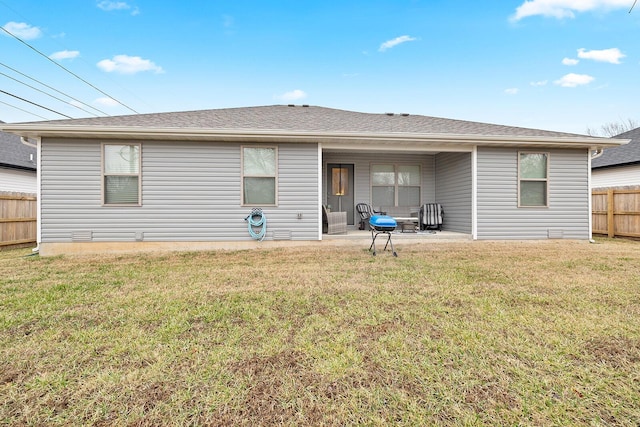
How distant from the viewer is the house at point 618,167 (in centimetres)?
1108

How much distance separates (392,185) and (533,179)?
3.56 meters

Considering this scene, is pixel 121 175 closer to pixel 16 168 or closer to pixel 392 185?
pixel 392 185

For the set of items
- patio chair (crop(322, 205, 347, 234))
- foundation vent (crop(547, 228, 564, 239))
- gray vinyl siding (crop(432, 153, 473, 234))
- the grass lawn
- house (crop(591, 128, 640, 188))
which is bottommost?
the grass lawn

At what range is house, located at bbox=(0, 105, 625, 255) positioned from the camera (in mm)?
6594

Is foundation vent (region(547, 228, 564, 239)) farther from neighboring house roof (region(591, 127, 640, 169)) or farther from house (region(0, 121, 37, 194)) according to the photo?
house (region(0, 121, 37, 194))

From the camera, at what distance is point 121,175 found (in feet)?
22.2

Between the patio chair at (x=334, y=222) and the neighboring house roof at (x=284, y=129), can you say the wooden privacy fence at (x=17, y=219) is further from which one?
the patio chair at (x=334, y=222)

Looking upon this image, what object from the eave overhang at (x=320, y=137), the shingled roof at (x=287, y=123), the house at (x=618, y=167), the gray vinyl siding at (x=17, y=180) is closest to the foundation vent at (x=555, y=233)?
the eave overhang at (x=320, y=137)

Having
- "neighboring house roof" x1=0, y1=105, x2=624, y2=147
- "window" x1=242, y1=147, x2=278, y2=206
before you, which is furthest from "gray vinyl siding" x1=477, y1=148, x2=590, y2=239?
"window" x1=242, y1=147, x2=278, y2=206

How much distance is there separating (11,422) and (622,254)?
867cm

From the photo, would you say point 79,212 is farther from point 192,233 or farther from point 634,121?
point 634,121

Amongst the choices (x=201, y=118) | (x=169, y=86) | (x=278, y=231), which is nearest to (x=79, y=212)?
(x=201, y=118)

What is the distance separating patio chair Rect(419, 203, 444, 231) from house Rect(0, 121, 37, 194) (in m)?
12.8

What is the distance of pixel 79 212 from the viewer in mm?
6656
